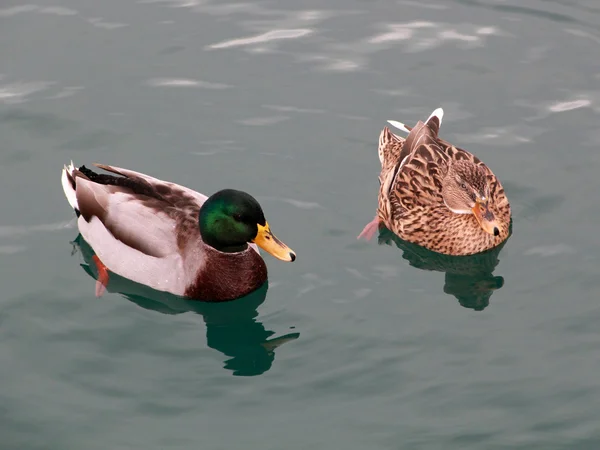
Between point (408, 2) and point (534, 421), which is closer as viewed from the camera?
point (534, 421)

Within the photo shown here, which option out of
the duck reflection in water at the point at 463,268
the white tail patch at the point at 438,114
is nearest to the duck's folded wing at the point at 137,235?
the duck reflection in water at the point at 463,268

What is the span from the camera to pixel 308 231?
34.0ft

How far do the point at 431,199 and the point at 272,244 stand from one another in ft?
6.88

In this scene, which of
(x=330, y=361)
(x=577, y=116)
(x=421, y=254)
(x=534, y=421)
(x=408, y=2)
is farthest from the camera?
(x=408, y=2)

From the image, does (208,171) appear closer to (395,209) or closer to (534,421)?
(395,209)

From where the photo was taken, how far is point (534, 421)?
26.3 ft

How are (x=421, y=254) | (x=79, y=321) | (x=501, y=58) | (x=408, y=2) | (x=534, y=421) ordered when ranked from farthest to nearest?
(x=408, y=2)
(x=501, y=58)
(x=421, y=254)
(x=79, y=321)
(x=534, y=421)

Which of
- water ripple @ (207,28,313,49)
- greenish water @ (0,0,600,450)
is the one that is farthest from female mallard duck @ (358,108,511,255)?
water ripple @ (207,28,313,49)

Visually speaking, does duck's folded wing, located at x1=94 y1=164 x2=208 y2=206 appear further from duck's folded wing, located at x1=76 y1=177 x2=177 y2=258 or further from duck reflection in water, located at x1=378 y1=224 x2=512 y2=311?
duck reflection in water, located at x1=378 y1=224 x2=512 y2=311

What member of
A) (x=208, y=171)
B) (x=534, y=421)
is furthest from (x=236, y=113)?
(x=534, y=421)

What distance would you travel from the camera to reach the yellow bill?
30.2 ft

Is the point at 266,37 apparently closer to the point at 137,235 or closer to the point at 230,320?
the point at 137,235

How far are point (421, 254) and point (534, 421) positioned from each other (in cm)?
280

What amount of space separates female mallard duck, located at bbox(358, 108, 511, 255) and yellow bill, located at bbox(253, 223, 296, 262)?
53.6 inches
